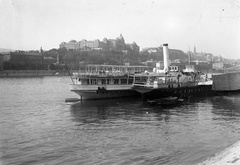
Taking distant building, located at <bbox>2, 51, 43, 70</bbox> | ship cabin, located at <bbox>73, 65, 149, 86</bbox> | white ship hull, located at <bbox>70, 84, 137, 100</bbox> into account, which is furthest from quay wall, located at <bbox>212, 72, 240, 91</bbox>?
distant building, located at <bbox>2, 51, 43, 70</bbox>

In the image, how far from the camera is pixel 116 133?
70.7ft

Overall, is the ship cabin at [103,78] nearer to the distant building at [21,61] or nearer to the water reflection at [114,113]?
the water reflection at [114,113]

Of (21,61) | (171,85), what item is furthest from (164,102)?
(21,61)

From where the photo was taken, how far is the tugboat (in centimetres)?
4047

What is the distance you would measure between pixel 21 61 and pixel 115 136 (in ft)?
437

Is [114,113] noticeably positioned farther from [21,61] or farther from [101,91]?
[21,61]

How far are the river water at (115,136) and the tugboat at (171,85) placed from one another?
8.32 meters

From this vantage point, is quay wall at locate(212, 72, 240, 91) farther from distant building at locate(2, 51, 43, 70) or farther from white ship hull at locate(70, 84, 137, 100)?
distant building at locate(2, 51, 43, 70)

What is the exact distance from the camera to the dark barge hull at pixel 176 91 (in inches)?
1581

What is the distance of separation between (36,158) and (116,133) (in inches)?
275

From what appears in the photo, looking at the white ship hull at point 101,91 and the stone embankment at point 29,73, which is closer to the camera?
the white ship hull at point 101,91

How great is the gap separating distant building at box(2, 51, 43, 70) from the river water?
353ft

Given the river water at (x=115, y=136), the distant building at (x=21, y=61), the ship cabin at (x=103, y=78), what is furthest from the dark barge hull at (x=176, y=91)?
→ the distant building at (x=21, y=61)

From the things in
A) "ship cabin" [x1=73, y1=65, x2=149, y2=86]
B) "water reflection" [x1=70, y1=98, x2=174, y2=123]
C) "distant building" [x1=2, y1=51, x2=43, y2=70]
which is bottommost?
"water reflection" [x1=70, y1=98, x2=174, y2=123]
